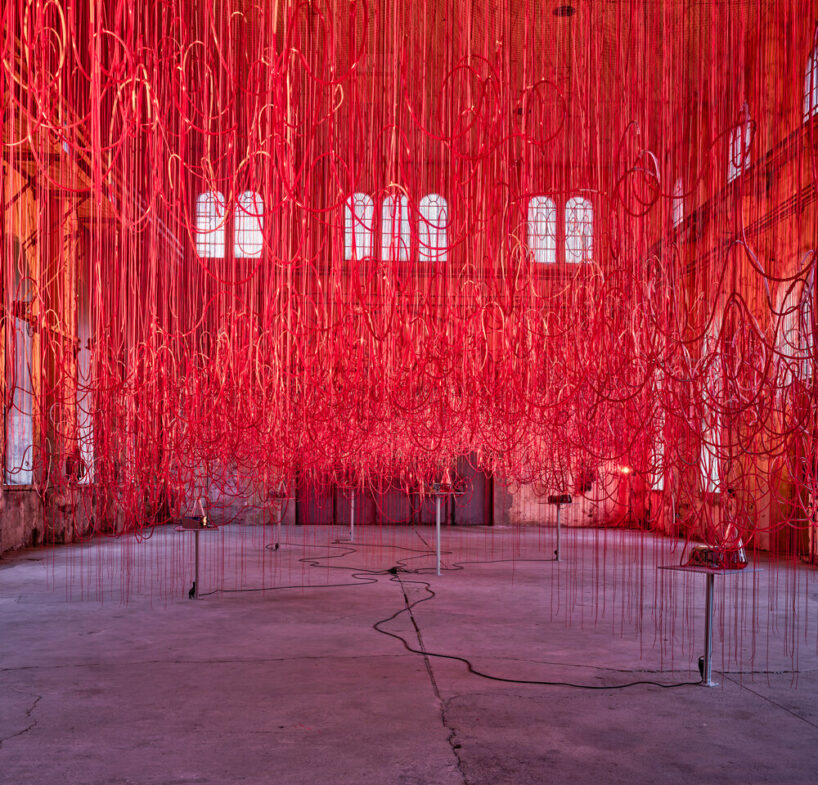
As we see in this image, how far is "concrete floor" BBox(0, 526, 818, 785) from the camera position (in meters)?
4.14

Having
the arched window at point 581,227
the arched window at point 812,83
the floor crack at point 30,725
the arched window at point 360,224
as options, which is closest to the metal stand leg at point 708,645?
the arched window at point 581,227

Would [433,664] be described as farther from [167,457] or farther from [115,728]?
[167,457]

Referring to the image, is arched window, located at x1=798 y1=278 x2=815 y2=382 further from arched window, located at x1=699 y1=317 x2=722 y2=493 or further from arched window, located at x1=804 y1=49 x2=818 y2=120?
arched window, located at x1=804 y1=49 x2=818 y2=120

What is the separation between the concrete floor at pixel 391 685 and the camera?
163 inches

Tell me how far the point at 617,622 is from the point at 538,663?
73.2 inches

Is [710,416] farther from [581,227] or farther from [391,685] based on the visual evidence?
[581,227]

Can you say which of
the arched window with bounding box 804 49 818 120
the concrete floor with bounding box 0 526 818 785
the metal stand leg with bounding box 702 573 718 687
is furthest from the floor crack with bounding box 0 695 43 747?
the arched window with bounding box 804 49 818 120

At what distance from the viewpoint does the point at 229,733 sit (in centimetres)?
455

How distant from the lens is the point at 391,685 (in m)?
5.47

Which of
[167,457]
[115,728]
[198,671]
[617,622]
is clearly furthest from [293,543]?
[115,728]

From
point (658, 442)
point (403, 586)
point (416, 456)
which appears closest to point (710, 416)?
point (658, 442)

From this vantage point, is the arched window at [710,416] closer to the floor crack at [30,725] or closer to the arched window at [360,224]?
the arched window at [360,224]

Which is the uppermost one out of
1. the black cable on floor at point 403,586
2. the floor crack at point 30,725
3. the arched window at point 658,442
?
the arched window at point 658,442

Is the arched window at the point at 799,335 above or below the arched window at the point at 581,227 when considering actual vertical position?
below
